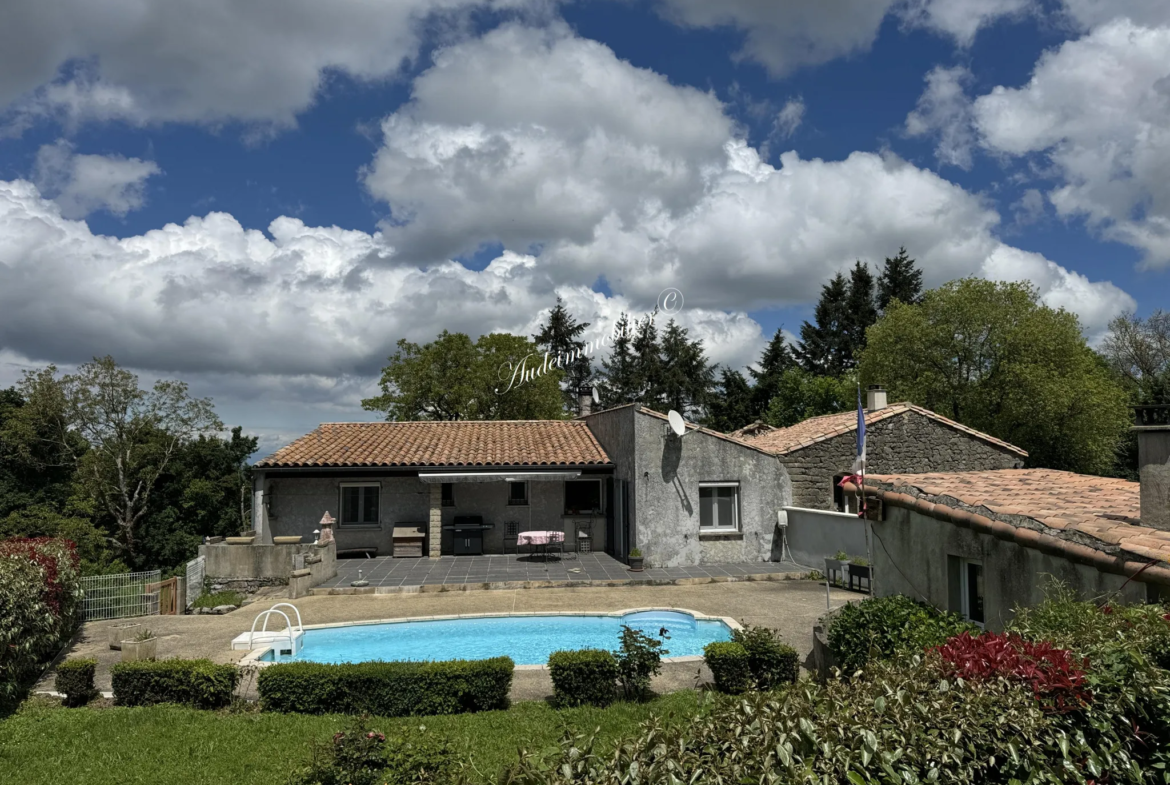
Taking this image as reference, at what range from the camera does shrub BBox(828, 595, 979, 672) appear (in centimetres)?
914

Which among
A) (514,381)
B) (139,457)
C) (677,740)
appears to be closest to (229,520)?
(139,457)

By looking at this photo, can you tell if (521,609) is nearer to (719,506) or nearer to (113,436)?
(719,506)

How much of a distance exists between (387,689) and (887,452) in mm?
18483

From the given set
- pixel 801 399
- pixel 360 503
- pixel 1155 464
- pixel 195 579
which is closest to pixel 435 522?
pixel 360 503

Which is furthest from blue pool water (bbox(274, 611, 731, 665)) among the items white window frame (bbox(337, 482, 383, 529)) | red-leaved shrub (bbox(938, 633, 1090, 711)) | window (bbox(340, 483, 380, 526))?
window (bbox(340, 483, 380, 526))

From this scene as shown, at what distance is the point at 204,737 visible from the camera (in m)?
9.07

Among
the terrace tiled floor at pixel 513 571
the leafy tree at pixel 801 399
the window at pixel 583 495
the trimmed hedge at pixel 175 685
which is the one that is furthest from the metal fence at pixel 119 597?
the leafy tree at pixel 801 399

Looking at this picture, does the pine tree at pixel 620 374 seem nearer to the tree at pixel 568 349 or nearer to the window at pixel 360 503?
the tree at pixel 568 349

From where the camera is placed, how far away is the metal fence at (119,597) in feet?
54.4

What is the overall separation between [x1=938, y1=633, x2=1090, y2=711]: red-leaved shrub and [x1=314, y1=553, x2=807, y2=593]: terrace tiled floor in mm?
15150

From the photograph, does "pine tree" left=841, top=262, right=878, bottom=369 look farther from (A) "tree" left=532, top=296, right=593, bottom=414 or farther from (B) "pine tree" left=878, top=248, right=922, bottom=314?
(A) "tree" left=532, top=296, right=593, bottom=414

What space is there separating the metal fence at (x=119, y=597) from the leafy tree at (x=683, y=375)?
46042 millimetres

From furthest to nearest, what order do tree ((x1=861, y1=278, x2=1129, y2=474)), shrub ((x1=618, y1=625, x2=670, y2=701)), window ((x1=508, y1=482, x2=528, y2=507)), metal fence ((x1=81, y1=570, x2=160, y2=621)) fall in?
1. tree ((x1=861, y1=278, x2=1129, y2=474))
2. window ((x1=508, y1=482, x2=528, y2=507))
3. metal fence ((x1=81, y1=570, x2=160, y2=621))
4. shrub ((x1=618, y1=625, x2=670, y2=701))

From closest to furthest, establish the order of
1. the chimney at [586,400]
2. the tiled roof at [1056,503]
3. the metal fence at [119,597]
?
the tiled roof at [1056,503], the metal fence at [119,597], the chimney at [586,400]
